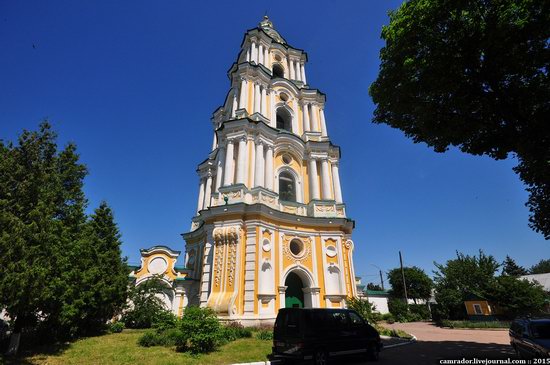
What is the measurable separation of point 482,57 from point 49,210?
53.4ft

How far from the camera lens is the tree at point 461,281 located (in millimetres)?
27828

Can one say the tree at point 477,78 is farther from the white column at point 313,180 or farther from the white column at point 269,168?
the white column at point 313,180

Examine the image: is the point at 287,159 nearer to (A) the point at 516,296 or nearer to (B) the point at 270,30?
(B) the point at 270,30

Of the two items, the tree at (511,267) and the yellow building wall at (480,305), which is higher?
the tree at (511,267)

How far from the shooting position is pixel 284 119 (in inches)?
1055

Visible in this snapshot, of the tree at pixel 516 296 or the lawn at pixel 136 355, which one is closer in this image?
the lawn at pixel 136 355

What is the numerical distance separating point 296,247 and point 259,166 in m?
6.47

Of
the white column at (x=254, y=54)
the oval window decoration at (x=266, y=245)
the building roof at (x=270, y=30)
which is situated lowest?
the oval window decoration at (x=266, y=245)

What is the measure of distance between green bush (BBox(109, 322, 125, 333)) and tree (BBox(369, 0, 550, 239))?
1925 centimetres

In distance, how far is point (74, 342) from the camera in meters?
13.0

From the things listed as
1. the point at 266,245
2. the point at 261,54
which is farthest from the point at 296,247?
the point at 261,54

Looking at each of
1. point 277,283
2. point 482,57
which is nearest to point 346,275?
point 277,283

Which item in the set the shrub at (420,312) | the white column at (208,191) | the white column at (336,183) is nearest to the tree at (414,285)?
the shrub at (420,312)

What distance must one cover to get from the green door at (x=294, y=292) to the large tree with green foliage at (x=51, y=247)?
1038 centimetres
